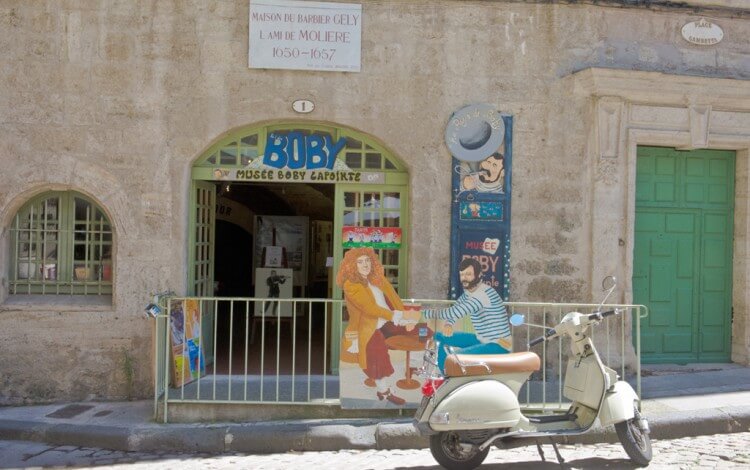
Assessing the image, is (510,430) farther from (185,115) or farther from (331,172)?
(185,115)

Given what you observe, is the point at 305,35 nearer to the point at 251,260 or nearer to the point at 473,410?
the point at 473,410

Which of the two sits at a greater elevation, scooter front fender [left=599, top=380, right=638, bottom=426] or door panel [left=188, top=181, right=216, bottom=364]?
door panel [left=188, top=181, right=216, bottom=364]

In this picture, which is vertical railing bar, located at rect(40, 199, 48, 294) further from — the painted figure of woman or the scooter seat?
the scooter seat

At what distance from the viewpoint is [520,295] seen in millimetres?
8078

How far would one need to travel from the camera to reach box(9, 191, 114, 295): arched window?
7996mm

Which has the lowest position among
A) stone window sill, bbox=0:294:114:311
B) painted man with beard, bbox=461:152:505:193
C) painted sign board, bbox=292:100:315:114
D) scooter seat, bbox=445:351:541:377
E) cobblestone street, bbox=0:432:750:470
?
cobblestone street, bbox=0:432:750:470

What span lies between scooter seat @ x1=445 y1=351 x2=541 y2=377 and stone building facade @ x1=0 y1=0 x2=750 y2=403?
253cm

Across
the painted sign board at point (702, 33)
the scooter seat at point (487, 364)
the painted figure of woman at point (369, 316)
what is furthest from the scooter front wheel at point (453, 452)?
the painted sign board at point (702, 33)

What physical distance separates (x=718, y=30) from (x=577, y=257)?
10.4ft

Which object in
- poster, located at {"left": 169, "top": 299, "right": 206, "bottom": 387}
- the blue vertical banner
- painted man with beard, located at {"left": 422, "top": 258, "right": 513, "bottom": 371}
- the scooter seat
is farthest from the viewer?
the blue vertical banner

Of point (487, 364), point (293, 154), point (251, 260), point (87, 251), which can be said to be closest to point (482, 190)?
point (293, 154)

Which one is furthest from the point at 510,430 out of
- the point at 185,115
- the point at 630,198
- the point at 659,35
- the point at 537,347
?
the point at 659,35

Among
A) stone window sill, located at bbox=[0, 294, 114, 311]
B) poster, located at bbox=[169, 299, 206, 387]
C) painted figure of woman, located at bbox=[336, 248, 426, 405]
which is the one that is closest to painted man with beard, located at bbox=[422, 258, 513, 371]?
painted figure of woman, located at bbox=[336, 248, 426, 405]

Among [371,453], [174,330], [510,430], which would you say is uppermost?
[174,330]
